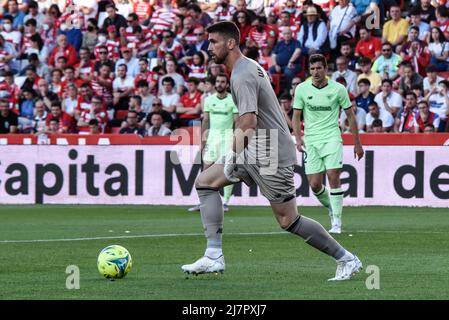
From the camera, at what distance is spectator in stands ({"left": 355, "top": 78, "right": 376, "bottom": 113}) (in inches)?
901

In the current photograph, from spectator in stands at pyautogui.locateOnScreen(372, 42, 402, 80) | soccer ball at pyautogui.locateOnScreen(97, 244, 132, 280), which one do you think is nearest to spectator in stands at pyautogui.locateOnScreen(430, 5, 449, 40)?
spectator in stands at pyautogui.locateOnScreen(372, 42, 402, 80)

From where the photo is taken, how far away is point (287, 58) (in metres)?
25.2

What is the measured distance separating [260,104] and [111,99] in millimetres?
16914

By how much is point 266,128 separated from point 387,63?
14650mm

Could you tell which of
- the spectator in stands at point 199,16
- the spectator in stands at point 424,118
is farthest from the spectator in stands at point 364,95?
the spectator in stands at point 199,16

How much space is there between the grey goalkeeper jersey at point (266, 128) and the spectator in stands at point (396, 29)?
1506 centimetres

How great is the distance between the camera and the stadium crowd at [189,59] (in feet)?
75.6

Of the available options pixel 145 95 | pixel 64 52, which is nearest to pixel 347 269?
pixel 145 95

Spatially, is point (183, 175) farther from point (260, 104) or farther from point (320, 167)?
point (260, 104)

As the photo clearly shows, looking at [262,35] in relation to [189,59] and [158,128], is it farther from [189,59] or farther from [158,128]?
[158,128]

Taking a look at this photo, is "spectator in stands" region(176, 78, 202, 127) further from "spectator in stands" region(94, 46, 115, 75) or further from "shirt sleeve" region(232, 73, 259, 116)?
"shirt sleeve" region(232, 73, 259, 116)

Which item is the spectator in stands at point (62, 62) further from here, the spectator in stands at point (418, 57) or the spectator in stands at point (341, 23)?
the spectator in stands at point (418, 57)

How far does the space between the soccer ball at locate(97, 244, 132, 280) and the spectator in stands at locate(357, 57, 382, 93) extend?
14028mm

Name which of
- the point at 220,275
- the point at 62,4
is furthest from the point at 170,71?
the point at 220,275
